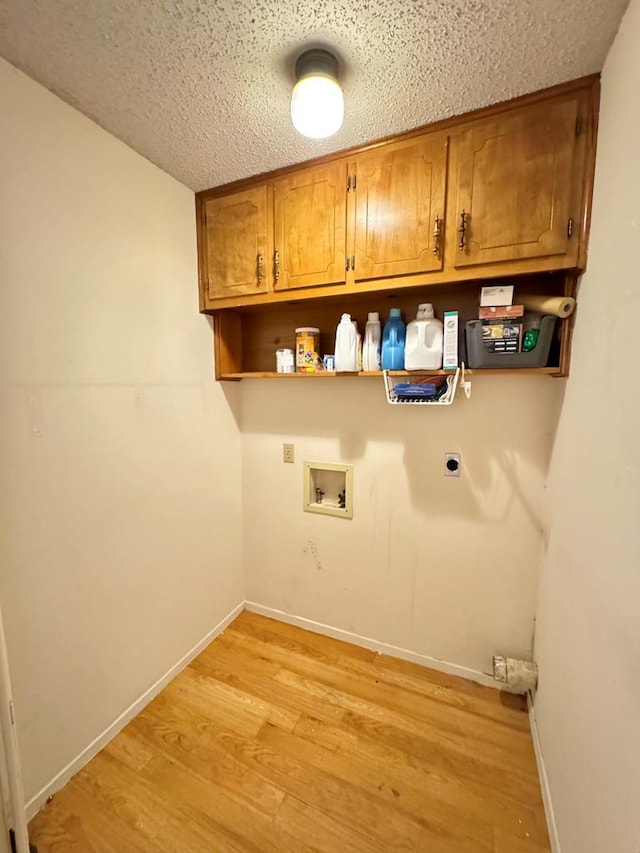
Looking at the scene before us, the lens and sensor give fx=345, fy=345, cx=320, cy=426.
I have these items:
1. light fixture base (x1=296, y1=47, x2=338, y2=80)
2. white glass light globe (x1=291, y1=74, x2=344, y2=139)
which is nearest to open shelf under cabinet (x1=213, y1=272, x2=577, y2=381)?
white glass light globe (x1=291, y1=74, x2=344, y2=139)

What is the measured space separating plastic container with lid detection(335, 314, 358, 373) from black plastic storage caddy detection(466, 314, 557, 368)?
1.59ft

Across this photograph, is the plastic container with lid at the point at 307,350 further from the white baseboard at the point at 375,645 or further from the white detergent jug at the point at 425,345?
the white baseboard at the point at 375,645

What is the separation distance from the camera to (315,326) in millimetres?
1858

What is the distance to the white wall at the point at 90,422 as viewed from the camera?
1.10 metres

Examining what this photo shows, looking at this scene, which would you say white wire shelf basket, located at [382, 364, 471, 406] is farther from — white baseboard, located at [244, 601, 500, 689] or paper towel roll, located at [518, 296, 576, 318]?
white baseboard, located at [244, 601, 500, 689]

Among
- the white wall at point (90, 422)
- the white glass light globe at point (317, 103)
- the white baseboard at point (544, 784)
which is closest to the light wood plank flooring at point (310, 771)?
the white baseboard at point (544, 784)

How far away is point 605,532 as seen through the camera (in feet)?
2.82

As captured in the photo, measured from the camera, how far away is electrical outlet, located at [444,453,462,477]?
163 centimetres

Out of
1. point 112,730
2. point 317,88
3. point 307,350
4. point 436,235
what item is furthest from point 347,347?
point 112,730

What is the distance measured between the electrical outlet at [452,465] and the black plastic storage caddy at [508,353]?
45 centimetres

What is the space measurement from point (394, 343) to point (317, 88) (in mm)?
880

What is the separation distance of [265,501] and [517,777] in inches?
62.7

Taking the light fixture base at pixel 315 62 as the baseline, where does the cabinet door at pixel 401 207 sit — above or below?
below

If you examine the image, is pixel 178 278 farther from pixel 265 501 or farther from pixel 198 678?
pixel 198 678
